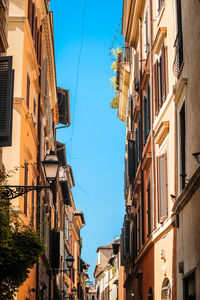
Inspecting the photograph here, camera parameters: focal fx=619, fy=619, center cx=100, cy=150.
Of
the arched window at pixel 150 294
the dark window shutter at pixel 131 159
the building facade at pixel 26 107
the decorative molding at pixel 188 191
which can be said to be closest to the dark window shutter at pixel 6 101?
the building facade at pixel 26 107

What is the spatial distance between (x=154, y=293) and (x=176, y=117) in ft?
20.9

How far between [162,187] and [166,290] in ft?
8.57

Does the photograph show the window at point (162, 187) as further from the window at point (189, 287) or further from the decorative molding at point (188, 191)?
the window at point (189, 287)

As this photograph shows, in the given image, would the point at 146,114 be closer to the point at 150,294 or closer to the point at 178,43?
the point at 150,294

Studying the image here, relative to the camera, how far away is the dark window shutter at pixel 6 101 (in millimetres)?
11047

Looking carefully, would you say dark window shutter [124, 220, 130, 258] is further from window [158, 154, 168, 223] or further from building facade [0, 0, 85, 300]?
window [158, 154, 168, 223]

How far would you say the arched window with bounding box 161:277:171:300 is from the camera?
15252mm

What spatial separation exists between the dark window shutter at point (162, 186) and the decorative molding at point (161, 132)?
60 centimetres

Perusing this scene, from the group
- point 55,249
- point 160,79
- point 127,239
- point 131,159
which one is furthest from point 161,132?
point 55,249

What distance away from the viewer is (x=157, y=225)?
55.6ft

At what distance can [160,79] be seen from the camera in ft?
55.5

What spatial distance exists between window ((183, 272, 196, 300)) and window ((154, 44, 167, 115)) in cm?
556

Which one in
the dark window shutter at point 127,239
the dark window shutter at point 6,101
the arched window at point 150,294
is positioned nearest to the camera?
the dark window shutter at point 6,101

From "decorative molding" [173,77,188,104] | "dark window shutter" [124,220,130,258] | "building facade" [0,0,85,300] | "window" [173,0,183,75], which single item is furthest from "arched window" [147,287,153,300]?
"dark window shutter" [124,220,130,258]
